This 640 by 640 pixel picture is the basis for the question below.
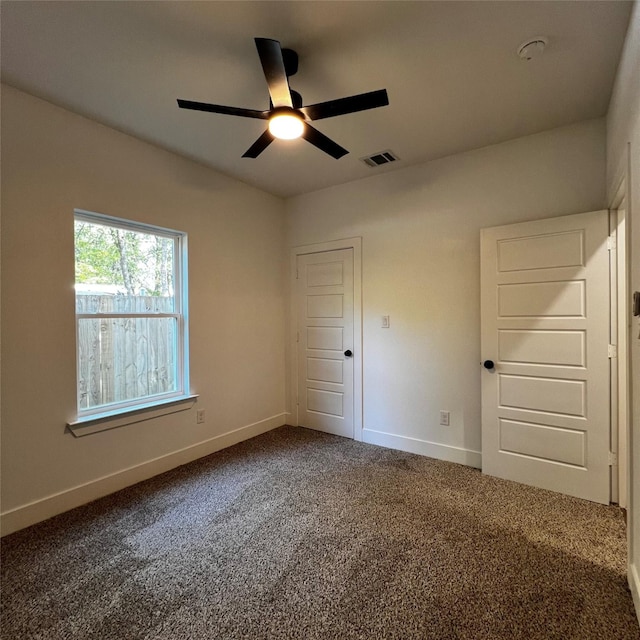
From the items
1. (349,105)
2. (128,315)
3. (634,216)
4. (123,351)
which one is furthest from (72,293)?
(634,216)

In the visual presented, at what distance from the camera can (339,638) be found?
4.49 ft

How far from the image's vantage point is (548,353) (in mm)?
2502

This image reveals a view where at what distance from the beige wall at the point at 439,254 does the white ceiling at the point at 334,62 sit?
0.96ft

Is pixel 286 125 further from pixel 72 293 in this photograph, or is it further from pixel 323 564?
pixel 323 564

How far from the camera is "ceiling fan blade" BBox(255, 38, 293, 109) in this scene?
4.81 ft

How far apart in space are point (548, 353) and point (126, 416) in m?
3.23

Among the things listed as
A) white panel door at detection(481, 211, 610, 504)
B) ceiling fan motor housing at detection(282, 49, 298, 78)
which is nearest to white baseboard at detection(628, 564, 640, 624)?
white panel door at detection(481, 211, 610, 504)

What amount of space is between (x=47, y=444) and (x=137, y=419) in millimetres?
584

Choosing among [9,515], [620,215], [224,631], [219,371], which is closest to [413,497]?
[224,631]

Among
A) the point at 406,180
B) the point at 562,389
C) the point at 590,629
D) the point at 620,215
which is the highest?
the point at 406,180

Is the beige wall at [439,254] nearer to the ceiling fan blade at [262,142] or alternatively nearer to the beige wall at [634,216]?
the beige wall at [634,216]

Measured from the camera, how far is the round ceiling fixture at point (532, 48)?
1748mm

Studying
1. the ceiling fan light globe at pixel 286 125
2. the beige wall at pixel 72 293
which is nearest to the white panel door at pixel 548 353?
the ceiling fan light globe at pixel 286 125

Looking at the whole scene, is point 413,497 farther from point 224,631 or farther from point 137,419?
point 137,419
